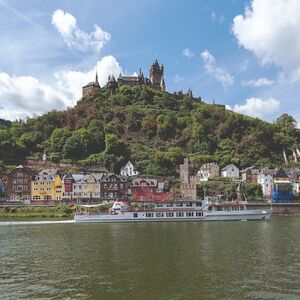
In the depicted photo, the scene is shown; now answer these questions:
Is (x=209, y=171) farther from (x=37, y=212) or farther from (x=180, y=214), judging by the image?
(x=37, y=212)

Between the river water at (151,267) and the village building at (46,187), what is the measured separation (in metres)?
42.9

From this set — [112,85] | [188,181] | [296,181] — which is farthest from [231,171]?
[112,85]

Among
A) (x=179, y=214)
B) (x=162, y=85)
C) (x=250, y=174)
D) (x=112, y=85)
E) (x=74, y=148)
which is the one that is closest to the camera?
(x=179, y=214)

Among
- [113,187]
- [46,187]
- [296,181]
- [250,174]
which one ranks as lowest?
[296,181]

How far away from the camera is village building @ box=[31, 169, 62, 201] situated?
82938 mm

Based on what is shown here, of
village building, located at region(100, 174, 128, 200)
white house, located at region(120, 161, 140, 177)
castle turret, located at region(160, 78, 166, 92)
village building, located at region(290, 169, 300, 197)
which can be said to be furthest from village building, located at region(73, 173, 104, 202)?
castle turret, located at region(160, 78, 166, 92)

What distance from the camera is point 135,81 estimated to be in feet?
450

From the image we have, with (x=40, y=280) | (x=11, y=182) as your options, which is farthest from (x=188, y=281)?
(x=11, y=182)

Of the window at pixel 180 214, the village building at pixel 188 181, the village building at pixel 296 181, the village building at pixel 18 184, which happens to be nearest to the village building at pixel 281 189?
the village building at pixel 296 181

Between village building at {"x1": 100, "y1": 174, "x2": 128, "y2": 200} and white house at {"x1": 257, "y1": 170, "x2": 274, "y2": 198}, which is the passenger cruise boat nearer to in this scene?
village building at {"x1": 100, "y1": 174, "x2": 128, "y2": 200}

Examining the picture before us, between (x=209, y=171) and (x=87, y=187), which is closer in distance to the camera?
(x=87, y=187)

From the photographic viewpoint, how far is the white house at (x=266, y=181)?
279 feet

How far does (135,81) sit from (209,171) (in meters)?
56.2

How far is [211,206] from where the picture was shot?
209 feet
